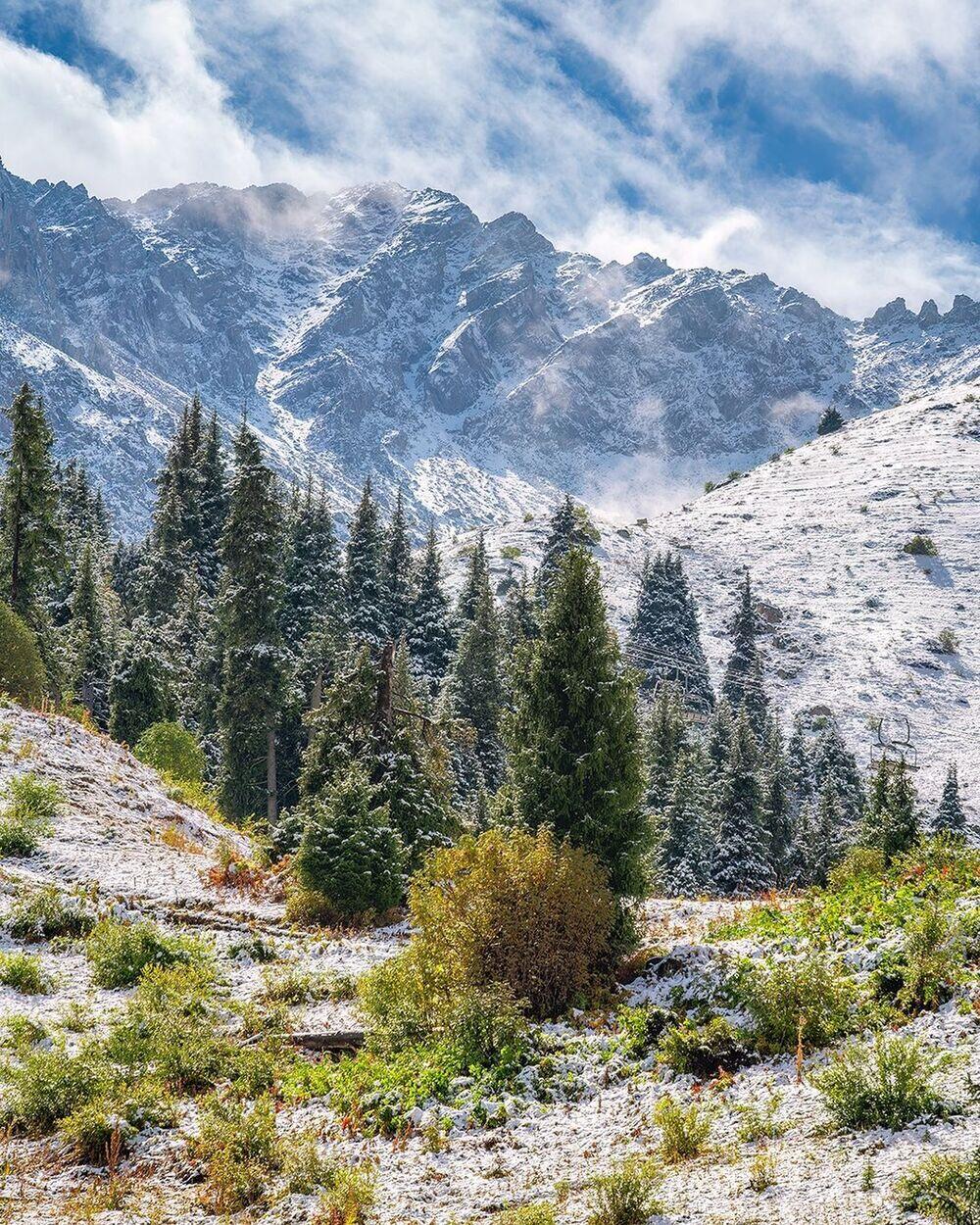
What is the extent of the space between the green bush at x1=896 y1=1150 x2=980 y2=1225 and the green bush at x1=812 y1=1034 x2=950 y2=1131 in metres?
0.95

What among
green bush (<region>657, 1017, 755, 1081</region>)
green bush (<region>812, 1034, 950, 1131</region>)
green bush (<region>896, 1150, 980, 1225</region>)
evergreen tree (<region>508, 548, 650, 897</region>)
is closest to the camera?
green bush (<region>896, 1150, 980, 1225</region>)

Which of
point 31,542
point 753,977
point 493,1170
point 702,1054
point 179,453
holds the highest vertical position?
point 179,453

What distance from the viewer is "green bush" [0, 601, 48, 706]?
98.8 ft

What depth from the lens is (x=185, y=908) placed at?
1867 cm

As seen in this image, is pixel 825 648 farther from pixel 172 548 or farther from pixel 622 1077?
pixel 622 1077

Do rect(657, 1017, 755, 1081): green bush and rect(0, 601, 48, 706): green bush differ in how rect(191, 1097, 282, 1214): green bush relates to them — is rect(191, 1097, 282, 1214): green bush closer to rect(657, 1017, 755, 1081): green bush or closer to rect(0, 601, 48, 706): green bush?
rect(657, 1017, 755, 1081): green bush

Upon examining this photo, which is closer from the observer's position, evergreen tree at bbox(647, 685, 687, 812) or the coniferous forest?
the coniferous forest

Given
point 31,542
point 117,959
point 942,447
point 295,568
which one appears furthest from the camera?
point 942,447

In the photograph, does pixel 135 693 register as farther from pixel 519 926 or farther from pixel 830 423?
pixel 830 423

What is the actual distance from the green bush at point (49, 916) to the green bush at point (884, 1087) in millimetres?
13206

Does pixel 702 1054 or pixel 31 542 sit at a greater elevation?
pixel 31 542

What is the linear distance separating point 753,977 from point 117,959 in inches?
396

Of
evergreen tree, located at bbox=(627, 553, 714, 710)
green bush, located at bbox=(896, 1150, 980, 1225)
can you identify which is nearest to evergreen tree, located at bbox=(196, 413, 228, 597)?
evergreen tree, located at bbox=(627, 553, 714, 710)

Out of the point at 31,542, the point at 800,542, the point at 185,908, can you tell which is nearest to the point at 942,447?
the point at 800,542
